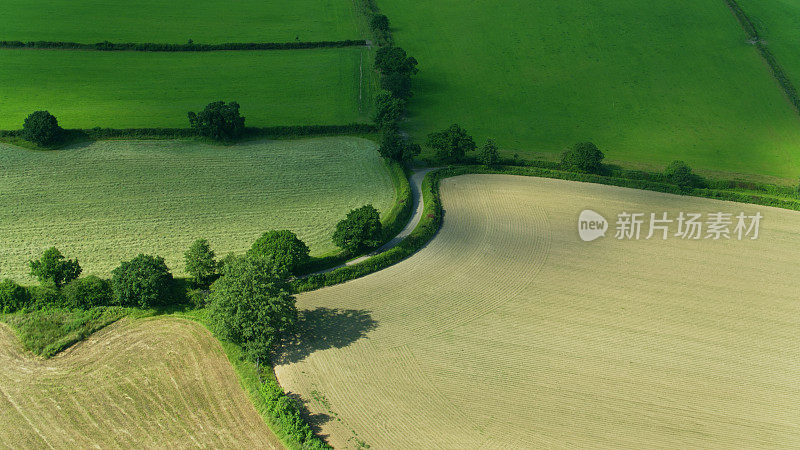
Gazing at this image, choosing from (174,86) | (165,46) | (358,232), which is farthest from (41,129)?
(358,232)

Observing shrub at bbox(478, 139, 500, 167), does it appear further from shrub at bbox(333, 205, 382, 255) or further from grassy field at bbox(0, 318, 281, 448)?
grassy field at bbox(0, 318, 281, 448)

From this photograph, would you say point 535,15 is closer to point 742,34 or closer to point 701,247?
point 742,34

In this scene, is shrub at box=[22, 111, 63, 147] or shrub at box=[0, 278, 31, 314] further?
shrub at box=[22, 111, 63, 147]

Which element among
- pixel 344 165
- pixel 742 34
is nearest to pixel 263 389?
pixel 344 165

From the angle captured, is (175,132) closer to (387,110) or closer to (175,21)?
(387,110)

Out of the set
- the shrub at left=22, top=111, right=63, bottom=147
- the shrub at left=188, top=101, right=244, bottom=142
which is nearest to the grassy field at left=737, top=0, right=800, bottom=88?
the shrub at left=188, top=101, right=244, bottom=142

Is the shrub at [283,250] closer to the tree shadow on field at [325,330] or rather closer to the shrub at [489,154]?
the tree shadow on field at [325,330]
